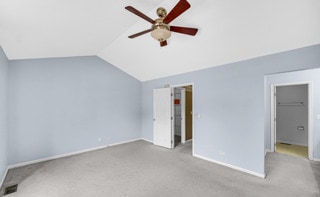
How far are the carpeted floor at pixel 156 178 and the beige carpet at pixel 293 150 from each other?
422 mm

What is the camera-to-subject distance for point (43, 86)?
12.7ft

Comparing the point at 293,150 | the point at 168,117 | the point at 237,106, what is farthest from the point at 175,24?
the point at 293,150

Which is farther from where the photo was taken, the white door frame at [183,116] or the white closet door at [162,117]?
the white door frame at [183,116]

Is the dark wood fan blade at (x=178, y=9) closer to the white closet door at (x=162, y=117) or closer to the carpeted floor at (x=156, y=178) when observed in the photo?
the carpeted floor at (x=156, y=178)

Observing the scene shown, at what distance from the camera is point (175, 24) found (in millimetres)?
2656

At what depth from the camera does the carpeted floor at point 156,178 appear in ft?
8.10

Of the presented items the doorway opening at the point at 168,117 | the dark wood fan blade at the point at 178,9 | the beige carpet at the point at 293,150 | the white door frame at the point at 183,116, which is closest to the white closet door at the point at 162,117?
the doorway opening at the point at 168,117

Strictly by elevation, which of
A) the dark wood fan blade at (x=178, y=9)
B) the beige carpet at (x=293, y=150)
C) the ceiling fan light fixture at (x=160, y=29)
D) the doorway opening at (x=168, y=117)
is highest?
the dark wood fan blade at (x=178, y=9)

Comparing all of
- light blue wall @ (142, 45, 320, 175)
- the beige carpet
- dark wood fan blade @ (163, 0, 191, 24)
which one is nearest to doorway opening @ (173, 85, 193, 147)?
light blue wall @ (142, 45, 320, 175)

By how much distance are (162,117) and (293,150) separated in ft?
13.6

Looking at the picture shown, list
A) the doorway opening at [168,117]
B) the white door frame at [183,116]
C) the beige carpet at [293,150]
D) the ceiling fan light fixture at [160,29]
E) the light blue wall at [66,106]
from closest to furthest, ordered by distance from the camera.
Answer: the ceiling fan light fixture at [160,29]
the light blue wall at [66,106]
the beige carpet at [293,150]
the doorway opening at [168,117]
the white door frame at [183,116]

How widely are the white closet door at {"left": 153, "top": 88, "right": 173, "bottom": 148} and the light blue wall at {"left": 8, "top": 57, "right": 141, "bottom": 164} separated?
99cm

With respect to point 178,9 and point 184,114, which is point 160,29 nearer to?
point 178,9

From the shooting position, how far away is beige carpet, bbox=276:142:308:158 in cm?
415
